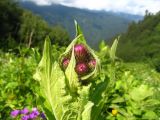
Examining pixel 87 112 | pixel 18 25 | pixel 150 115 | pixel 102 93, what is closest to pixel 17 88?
pixel 150 115

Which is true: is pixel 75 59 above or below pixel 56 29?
above

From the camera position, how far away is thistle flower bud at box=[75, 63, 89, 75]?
1713 millimetres

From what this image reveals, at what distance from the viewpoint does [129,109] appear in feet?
16.4

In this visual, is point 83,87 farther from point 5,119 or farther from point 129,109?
point 5,119

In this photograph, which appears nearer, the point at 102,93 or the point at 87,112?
the point at 87,112

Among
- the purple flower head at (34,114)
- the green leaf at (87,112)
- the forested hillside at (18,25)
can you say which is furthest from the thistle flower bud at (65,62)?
the forested hillside at (18,25)

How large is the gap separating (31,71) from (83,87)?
18.8 ft

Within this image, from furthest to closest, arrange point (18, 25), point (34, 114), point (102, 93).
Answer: point (18, 25) → point (34, 114) → point (102, 93)

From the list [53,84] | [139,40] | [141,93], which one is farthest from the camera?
[139,40]

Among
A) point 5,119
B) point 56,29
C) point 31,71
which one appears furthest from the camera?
point 56,29

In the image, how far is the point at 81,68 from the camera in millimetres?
1717

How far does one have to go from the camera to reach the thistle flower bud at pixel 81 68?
1713 mm

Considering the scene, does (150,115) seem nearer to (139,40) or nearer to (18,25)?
(18,25)

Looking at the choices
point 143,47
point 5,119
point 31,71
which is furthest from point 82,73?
point 143,47
